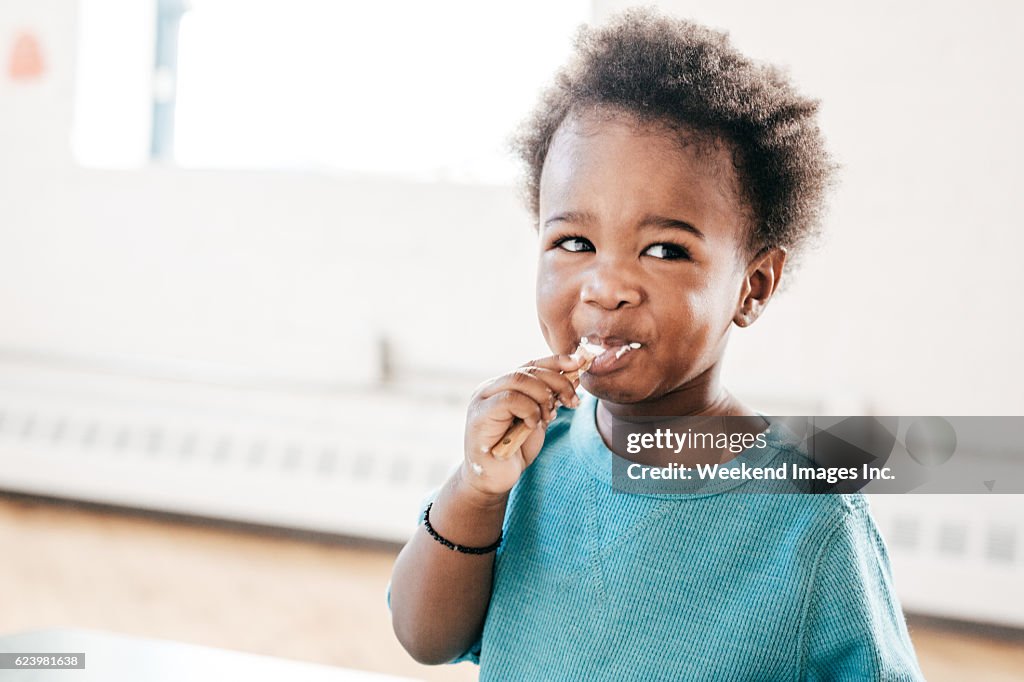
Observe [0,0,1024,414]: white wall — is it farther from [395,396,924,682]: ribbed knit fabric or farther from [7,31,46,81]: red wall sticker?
[395,396,924,682]: ribbed knit fabric

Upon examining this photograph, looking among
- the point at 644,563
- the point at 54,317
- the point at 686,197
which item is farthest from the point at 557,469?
the point at 54,317

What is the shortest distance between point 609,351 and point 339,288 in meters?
1.98

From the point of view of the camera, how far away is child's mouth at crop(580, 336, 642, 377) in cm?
66

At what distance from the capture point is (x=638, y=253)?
25.6 inches

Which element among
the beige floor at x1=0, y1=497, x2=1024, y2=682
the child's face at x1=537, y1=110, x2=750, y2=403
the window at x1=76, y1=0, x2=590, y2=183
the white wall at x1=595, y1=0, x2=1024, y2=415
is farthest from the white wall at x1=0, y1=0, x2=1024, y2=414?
the child's face at x1=537, y1=110, x2=750, y2=403

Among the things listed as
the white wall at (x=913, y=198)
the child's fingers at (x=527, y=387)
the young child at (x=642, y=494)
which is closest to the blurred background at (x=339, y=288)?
the white wall at (x=913, y=198)

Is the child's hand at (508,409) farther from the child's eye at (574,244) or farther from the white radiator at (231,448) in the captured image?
the white radiator at (231,448)

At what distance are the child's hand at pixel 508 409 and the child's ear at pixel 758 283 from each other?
0.53ft

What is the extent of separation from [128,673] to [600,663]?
0.30 meters

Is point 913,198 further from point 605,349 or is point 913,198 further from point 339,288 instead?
point 605,349

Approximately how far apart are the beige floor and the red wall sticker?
1.22 metres

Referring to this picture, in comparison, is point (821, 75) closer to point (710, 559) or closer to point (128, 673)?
point (710, 559)

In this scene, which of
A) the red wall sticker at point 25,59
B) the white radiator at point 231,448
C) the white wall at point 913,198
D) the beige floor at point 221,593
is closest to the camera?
the beige floor at point 221,593

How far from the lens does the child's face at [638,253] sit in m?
0.65
